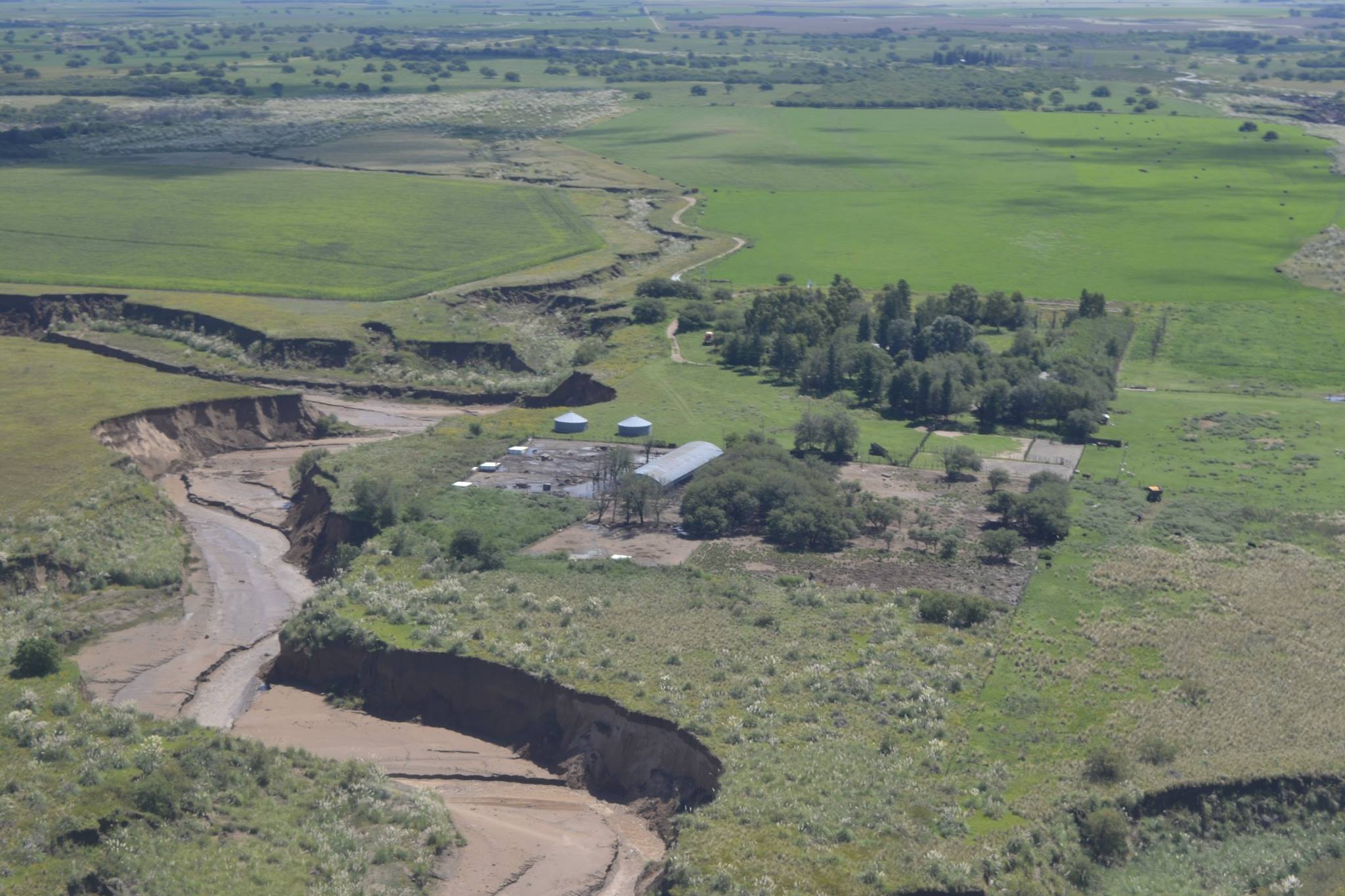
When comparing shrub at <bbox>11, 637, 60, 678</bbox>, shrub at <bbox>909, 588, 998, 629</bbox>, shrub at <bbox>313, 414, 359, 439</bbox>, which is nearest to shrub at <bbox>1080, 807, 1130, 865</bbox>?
shrub at <bbox>909, 588, 998, 629</bbox>

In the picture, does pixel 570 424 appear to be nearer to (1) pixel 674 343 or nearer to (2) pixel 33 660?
(1) pixel 674 343

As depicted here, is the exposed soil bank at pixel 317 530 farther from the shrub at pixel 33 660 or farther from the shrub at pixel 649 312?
the shrub at pixel 649 312

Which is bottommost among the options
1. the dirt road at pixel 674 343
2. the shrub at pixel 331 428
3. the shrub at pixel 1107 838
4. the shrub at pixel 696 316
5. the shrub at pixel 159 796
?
the shrub at pixel 331 428

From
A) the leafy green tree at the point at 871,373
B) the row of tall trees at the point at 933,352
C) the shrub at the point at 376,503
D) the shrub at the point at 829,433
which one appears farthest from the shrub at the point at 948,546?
the leafy green tree at the point at 871,373

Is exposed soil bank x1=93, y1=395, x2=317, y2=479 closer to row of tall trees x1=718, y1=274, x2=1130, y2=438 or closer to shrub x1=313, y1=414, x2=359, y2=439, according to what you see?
shrub x1=313, y1=414, x2=359, y2=439

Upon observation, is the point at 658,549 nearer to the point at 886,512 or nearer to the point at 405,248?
the point at 886,512

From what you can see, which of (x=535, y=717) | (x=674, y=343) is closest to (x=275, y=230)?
(x=674, y=343)
